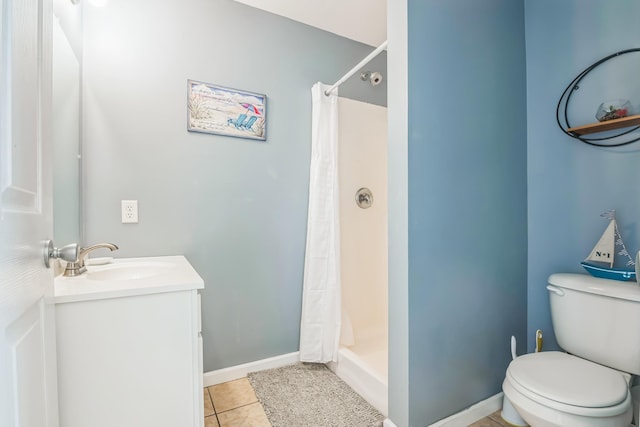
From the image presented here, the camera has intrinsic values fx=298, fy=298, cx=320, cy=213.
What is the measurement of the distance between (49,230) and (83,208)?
0.99m

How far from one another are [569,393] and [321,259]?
134 centimetres

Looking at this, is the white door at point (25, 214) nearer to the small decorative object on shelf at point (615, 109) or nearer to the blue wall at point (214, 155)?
the blue wall at point (214, 155)

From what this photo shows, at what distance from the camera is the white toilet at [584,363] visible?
1.03m

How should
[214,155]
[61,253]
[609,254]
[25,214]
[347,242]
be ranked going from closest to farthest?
1. [25,214]
2. [61,253]
3. [609,254]
4. [214,155]
5. [347,242]

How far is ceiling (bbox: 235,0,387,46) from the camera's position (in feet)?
6.39

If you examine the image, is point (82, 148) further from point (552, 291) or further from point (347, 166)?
point (552, 291)

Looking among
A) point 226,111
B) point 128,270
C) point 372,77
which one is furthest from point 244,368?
point 372,77

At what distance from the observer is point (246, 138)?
194cm

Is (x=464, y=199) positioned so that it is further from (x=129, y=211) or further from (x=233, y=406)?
(x=129, y=211)

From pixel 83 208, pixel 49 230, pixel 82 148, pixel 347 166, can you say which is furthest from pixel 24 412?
pixel 347 166

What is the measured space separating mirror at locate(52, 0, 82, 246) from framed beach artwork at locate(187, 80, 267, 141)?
1.74ft

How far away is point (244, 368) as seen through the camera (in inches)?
76.5

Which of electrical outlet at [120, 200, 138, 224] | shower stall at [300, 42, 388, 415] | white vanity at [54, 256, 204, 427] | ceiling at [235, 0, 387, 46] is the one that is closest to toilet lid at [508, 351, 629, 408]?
shower stall at [300, 42, 388, 415]

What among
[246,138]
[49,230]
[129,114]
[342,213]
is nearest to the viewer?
[49,230]
